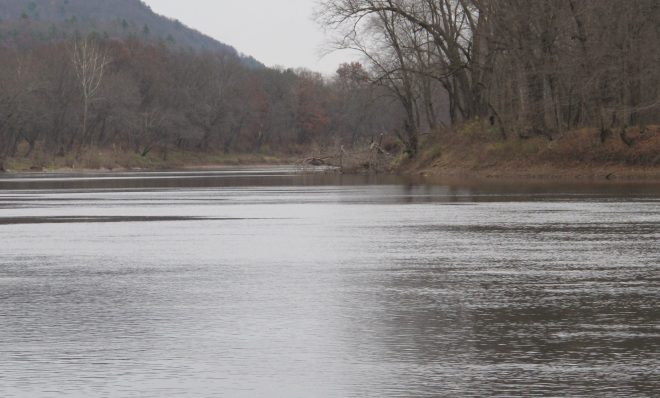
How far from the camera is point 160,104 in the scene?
150 metres

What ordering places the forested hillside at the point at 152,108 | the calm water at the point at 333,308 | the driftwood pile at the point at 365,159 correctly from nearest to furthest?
the calm water at the point at 333,308 < the driftwood pile at the point at 365,159 < the forested hillside at the point at 152,108

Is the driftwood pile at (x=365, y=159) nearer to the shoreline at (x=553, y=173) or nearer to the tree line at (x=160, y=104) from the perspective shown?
the shoreline at (x=553, y=173)

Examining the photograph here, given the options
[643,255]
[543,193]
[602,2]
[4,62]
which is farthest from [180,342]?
[4,62]

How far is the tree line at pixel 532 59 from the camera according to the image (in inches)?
2096

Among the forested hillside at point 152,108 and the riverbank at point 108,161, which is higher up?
the forested hillside at point 152,108

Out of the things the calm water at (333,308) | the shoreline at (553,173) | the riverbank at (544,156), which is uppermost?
the riverbank at (544,156)

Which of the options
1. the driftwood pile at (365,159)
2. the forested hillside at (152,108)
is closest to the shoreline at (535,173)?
the driftwood pile at (365,159)

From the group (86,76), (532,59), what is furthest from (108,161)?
(532,59)

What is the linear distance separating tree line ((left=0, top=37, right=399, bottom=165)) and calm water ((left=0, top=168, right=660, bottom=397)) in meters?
74.3

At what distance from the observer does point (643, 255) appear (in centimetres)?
1803

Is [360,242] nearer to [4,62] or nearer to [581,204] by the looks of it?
[581,204]

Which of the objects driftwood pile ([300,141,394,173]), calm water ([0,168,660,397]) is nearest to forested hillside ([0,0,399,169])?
driftwood pile ([300,141,394,173])

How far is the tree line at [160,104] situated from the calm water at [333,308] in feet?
244

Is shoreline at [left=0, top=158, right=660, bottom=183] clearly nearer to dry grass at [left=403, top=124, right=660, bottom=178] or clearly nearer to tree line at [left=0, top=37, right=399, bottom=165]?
dry grass at [left=403, top=124, right=660, bottom=178]
